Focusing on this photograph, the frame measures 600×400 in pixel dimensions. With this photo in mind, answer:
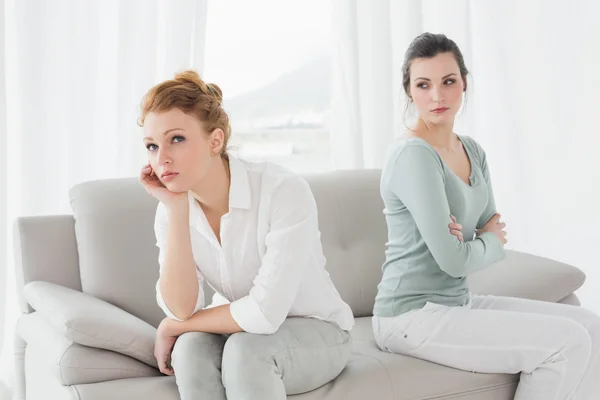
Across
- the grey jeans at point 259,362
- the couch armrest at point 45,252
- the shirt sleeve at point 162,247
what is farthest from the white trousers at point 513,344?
the couch armrest at point 45,252

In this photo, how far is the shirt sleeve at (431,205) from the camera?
207 cm

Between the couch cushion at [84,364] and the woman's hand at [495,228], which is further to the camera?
the woman's hand at [495,228]

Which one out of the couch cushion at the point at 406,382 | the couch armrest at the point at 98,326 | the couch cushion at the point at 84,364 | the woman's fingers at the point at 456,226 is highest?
the woman's fingers at the point at 456,226

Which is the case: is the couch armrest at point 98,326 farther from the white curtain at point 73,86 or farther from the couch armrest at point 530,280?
the couch armrest at point 530,280

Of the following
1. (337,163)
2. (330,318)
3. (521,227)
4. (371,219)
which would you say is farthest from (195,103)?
(521,227)

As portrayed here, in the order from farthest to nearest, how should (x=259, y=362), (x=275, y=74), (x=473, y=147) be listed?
(x=275, y=74) < (x=473, y=147) < (x=259, y=362)

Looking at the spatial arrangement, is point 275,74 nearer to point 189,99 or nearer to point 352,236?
point 352,236

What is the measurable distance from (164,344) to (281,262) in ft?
1.08

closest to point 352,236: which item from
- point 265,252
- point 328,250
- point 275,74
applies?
point 328,250

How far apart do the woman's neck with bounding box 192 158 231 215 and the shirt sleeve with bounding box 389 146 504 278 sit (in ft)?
1.42

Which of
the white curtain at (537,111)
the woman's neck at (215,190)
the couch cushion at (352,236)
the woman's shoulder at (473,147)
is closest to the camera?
the woman's neck at (215,190)

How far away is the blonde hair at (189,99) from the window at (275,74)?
1.52m

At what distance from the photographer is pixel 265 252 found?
6.45 ft

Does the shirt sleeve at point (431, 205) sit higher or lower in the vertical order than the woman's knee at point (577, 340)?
higher
